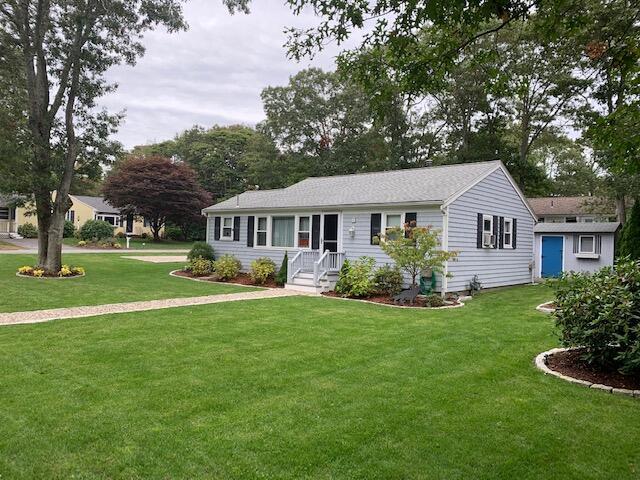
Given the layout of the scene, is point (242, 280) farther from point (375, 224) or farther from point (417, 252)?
point (417, 252)

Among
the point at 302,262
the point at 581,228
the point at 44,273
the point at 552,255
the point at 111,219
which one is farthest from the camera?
the point at 111,219

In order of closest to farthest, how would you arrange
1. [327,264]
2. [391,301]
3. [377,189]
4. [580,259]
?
[391,301] < [327,264] < [377,189] < [580,259]

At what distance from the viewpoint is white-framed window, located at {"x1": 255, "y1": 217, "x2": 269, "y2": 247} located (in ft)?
56.2

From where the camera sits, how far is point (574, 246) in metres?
18.6

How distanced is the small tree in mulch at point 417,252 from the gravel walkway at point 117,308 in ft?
10.4

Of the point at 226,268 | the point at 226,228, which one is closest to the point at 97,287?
the point at 226,268

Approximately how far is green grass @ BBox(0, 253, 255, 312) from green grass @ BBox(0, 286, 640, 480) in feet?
10.4

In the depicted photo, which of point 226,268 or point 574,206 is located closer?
point 226,268

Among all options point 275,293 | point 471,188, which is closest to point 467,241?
point 471,188

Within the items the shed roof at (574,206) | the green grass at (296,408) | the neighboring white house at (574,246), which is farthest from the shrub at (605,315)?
the shed roof at (574,206)

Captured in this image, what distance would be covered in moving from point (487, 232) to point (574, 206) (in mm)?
21064

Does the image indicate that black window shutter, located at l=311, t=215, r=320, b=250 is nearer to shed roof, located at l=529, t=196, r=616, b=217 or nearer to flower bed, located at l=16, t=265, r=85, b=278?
flower bed, located at l=16, t=265, r=85, b=278

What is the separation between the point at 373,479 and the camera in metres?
3.03

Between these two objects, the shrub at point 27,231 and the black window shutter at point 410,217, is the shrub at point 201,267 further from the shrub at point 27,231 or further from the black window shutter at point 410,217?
the shrub at point 27,231
